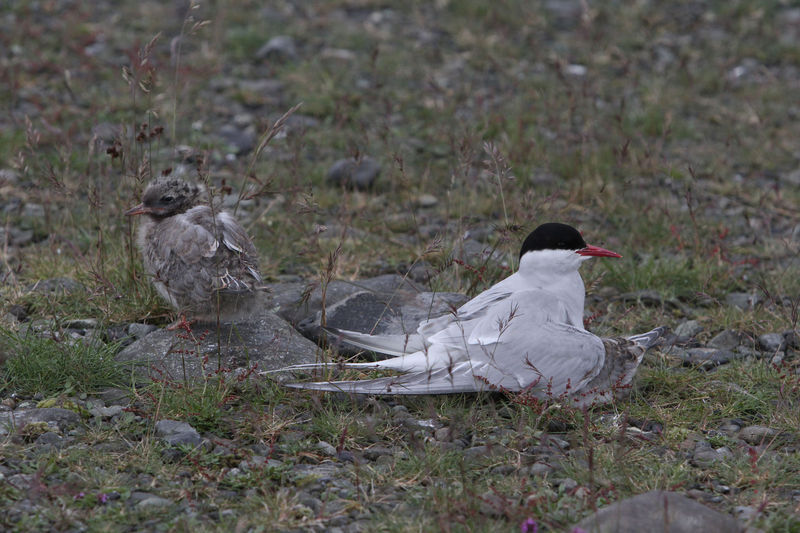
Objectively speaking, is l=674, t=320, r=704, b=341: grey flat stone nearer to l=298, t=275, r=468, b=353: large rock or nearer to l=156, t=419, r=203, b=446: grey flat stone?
l=298, t=275, r=468, b=353: large rock

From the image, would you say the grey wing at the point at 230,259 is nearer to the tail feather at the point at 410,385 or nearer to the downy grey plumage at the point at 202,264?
the downy grey plumage at the point at 202,264

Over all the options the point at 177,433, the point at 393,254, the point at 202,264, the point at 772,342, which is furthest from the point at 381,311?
the point at 772,342

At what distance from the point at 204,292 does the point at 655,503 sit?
2.20 meters

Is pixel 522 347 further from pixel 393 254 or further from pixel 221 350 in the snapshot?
pixel 393 254

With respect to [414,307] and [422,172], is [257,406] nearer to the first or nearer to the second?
[414,307]

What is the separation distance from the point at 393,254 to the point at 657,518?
3017mm

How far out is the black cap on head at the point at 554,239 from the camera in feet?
14.8

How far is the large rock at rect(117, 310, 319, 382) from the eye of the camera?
4.20 metres

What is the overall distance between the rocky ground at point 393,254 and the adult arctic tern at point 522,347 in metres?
0.12

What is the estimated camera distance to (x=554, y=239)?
14.8 ft

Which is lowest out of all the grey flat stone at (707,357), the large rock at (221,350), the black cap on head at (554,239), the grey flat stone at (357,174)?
the grey flat stone at (707,357)

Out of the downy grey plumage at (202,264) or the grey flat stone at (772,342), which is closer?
the downy grey plumage at (202,264)

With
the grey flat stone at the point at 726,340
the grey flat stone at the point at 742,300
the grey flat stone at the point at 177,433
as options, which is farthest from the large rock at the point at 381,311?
the grey flat stone at the point at 742,300

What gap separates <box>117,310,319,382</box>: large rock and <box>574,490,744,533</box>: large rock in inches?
63.9
